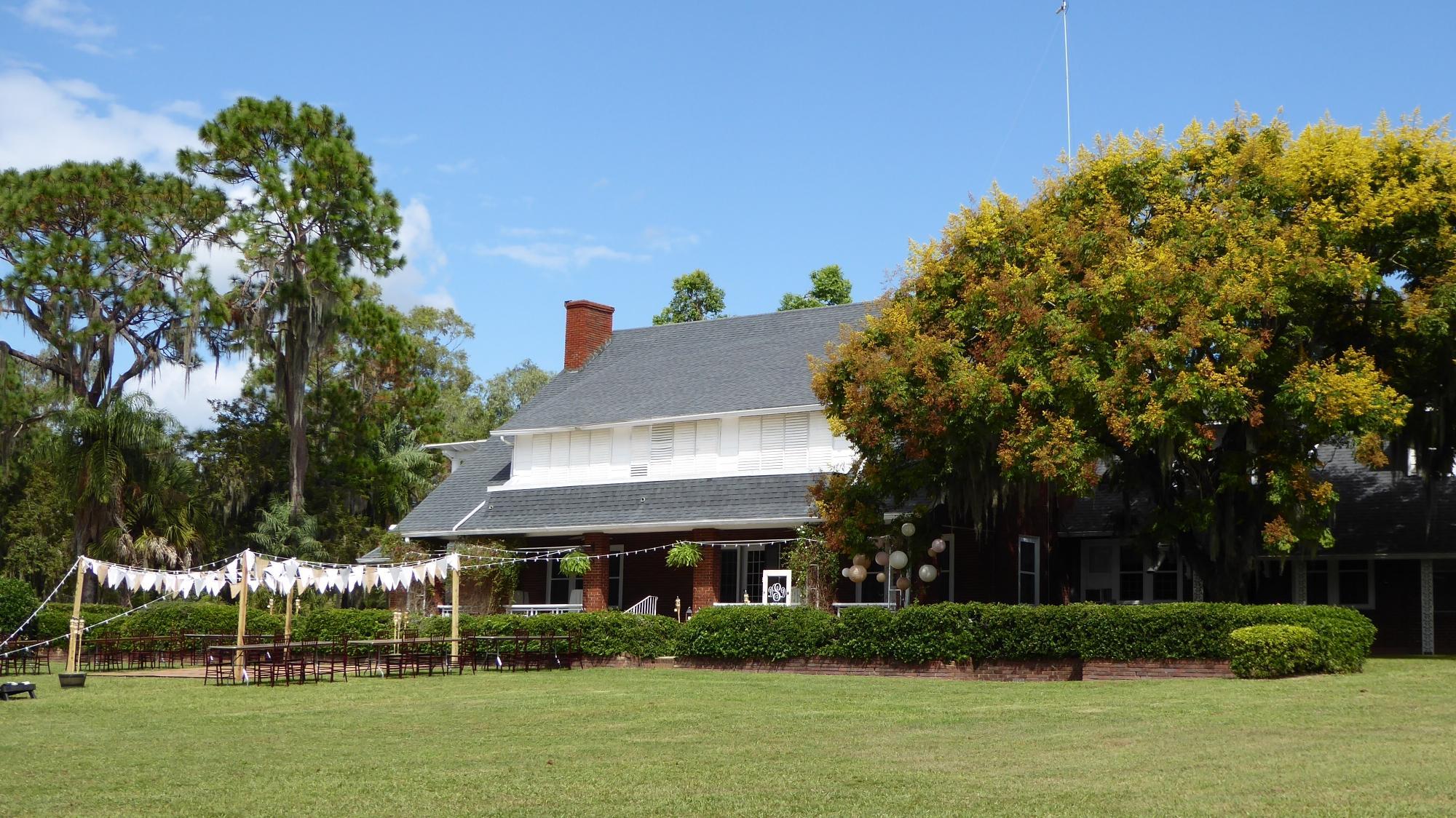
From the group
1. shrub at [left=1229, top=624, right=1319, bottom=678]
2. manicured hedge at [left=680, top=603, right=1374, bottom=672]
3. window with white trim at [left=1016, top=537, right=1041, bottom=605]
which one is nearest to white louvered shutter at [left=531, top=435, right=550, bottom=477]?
manicured hedge at [left=680, top=603, right=1374, bottom=672]

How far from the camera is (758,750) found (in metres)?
13.7

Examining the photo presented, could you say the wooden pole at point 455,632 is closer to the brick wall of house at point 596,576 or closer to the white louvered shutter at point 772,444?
the brick wall of house at point 596,576

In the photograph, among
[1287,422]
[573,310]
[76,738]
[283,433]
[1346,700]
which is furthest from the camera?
[283,433]

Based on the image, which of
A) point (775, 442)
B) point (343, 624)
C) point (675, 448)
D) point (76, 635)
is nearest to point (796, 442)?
point (775, 442)

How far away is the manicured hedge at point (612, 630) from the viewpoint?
28969 millimetres

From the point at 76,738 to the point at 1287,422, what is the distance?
18750 mm

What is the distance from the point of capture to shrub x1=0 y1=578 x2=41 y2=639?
3294 cm

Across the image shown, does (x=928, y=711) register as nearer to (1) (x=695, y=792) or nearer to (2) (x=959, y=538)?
(1) (x=695, y=792)

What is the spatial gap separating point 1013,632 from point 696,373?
14.8m

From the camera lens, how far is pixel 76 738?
15328 mm

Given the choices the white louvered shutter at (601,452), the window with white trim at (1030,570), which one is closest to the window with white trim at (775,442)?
the white louvered shutter at (601,452)

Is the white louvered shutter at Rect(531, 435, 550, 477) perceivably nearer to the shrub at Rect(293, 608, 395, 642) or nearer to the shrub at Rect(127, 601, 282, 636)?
the shrub at Rect(293, 608, 395, 642)

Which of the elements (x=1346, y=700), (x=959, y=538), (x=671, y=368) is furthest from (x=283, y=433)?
(x=1346, y=700)

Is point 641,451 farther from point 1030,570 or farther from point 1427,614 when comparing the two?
point 1427,614
